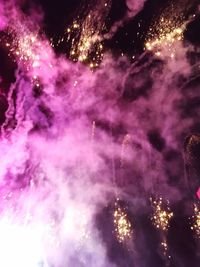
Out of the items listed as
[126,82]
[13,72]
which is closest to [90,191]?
[126,82]

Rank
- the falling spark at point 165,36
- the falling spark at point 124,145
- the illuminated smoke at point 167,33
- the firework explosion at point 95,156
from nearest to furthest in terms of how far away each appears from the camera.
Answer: the illuminated smoke at point 167,33 < the falling spark at point 165,36 < the firework explosion at point 95,156 < the falling spark at point 124,145

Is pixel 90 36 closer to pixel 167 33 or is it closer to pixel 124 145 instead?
pixel 167 33

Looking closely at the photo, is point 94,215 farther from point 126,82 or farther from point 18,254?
point 126,82

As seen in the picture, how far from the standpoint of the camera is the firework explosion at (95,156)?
534 centimetres

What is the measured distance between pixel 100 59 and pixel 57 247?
3.16m

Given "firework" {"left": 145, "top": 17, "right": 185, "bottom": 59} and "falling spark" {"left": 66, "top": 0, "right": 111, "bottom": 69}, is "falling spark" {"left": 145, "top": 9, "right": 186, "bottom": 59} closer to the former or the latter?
"firework" {"left": 145, "top": 17, "right": 185, "bottom": 59}

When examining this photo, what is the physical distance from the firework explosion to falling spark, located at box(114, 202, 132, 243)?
16mm

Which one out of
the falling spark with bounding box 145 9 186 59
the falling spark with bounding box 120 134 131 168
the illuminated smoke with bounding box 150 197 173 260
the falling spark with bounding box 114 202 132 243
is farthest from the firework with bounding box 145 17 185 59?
the falling spark with bounding box 114 202 132 243

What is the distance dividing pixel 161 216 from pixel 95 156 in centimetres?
147

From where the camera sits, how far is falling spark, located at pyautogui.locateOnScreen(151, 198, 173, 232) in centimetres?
586

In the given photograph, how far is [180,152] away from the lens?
6.04 metres

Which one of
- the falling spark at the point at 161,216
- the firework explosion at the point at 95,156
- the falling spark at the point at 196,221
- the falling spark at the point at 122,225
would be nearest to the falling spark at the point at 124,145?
the firework explosion at the point at 95,156

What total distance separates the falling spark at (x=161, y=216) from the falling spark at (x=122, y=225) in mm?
417

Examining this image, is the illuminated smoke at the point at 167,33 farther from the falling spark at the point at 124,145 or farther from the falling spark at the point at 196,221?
the falling spark at the point at 196,221
